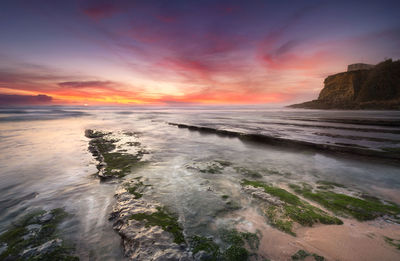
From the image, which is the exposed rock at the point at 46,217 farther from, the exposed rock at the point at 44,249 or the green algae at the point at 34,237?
the exposed rock at the point at 44,249

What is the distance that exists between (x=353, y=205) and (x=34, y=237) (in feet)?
28.6

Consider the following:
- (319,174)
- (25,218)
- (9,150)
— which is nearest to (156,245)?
(25,218)

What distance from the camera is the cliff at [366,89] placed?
256 feet

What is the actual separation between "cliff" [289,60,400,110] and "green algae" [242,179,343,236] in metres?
98.2

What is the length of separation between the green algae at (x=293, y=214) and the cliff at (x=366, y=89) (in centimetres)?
9821

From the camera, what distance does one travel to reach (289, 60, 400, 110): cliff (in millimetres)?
77938

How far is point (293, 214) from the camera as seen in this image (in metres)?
4.59

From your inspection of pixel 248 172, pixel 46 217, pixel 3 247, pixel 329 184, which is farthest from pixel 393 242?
pixel 46 217

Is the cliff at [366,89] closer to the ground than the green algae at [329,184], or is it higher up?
higher up

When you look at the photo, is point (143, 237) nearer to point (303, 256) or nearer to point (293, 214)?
point (303, 256)

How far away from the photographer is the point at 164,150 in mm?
12281

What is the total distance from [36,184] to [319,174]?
12.6m

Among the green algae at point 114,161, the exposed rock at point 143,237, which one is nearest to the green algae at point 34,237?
the exposed rock at point 143,237

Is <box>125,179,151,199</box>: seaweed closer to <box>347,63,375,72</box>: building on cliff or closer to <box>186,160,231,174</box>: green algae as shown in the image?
<box>186,160,231,174</box>: green algae
